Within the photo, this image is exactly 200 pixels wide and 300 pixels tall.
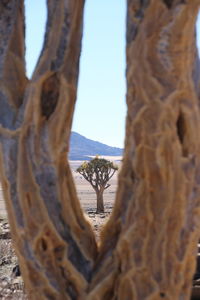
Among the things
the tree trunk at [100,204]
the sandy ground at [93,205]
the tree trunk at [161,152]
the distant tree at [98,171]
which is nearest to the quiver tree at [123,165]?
the tree trunk at [161,152]

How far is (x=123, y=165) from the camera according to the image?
361 centimetres

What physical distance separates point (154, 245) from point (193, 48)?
126 cm

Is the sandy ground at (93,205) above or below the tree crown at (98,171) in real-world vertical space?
below

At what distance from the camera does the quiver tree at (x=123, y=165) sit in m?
3.35

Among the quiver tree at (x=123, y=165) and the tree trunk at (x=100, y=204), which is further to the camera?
the tree trunk at (x=100, y=204)

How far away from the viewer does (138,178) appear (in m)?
3.45

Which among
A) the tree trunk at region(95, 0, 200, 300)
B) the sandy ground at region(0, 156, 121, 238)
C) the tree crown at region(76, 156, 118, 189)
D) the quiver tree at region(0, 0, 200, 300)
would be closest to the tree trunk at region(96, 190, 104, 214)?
the sandy ground at region(0, 156, 121, 238)

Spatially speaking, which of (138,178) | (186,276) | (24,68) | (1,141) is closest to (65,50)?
(24,68)

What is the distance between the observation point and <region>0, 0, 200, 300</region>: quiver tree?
3352 mm

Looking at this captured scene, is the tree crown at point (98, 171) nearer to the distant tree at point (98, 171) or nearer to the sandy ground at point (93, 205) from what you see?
the distant tree at point (98, 171)

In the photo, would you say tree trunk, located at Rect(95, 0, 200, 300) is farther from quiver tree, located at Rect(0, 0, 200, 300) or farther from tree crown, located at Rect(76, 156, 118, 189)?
tree crown, located at Rect(76, 156, 118, 189)

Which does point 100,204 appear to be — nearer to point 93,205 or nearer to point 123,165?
point 93,205

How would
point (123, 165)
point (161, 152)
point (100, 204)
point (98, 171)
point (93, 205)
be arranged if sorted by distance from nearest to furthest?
point (161, 152) < point (123, 165) < point (100, 204) < point (98, 171) < point (93, 205)

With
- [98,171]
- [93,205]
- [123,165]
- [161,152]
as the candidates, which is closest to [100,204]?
[98,171]
